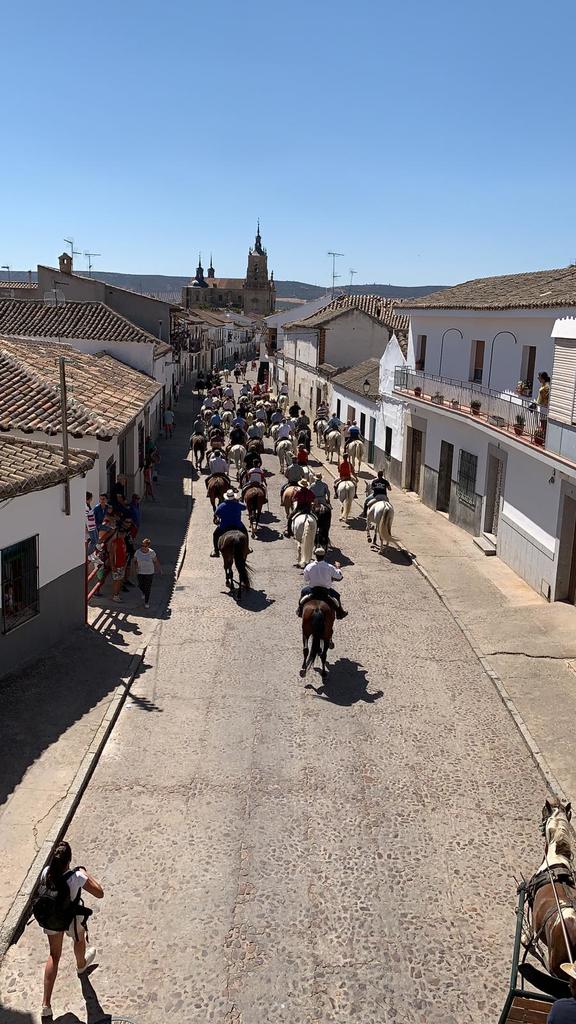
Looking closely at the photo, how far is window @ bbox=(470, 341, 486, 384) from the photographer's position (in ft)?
72.2

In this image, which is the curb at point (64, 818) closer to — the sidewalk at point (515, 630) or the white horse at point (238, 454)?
the sidewalk at point (515, 630)

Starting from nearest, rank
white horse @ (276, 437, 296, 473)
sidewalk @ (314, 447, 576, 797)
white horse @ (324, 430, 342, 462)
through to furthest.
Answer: sidewalk @ (314, 447, 576, 797)
white horse @ (276, 437, 296, 473)
white horse @ (324, 430, 342, 462)

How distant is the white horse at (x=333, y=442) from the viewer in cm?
3175

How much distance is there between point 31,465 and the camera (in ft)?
40.1

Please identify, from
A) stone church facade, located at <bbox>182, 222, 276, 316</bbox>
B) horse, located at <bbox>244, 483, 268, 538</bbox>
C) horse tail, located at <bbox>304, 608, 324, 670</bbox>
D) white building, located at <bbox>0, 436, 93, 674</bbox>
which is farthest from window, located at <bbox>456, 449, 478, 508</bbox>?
stone church facade, located at <bbox>182, 222, 276, 316</bbox>

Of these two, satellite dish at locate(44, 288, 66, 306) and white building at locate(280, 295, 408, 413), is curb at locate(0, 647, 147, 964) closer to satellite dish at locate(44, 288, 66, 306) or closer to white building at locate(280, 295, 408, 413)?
satellite dish at locate(44, 288, 66, 306)

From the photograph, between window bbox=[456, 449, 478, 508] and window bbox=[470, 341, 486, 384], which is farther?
window bbox=[470, 341, 486, 384]

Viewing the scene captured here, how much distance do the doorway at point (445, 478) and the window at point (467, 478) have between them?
1.12m

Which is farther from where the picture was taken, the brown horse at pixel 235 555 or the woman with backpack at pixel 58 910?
the brown horse at pixel 235 555

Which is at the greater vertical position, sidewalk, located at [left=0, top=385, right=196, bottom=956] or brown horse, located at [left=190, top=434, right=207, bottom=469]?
brown horse, located at [left=190, top=434, right=207, bottom=469]

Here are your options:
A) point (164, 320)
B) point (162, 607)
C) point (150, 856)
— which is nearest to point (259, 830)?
point (150, 856)

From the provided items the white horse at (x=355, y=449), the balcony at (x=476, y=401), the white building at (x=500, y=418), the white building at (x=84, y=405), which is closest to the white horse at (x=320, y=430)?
the white horse at (x=355, y=449)

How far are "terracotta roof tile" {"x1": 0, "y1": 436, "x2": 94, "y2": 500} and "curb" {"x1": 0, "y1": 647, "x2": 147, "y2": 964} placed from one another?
121 inches

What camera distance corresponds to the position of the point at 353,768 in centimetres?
964
